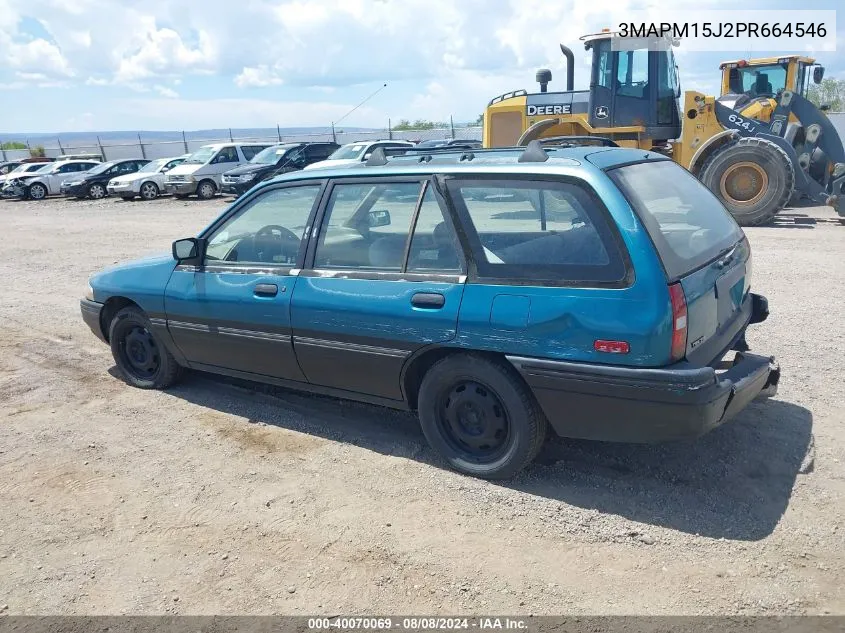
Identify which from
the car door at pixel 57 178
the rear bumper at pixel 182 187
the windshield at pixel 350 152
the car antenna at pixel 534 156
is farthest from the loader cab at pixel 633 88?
the car door at pixel 57 178

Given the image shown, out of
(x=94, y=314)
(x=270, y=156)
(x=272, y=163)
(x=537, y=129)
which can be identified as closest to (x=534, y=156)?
(x=94, y=314)

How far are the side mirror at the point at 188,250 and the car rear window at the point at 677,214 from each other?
2.73 metres

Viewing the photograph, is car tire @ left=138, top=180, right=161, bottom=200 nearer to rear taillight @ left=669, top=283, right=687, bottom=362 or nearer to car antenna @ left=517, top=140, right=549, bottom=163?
car antenna @ left=517, top=140, right=549, bottom=163

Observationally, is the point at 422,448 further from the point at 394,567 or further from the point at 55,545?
the point at 55,545

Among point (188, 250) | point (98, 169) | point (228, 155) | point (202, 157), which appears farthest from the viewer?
point (98, 169)

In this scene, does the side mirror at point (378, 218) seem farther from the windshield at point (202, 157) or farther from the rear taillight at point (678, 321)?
the windshield at point (202, 157)

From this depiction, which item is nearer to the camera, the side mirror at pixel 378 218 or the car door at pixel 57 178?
the side mirror at pixel 378 218

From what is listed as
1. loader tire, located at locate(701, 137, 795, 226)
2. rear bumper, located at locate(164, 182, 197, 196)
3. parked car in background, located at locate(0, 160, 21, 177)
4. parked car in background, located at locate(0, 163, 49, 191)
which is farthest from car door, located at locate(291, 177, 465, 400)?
parked car in background, located at locate(0, 160, 21, 177)

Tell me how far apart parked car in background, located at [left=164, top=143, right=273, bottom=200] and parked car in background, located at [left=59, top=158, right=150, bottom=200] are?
420 cm

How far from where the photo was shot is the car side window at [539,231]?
10.7 feet

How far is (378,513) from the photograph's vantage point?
11.4ft

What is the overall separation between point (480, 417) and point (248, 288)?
5.62 feet

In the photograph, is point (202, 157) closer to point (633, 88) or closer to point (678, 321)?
point (633, 88)

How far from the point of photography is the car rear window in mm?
3277
